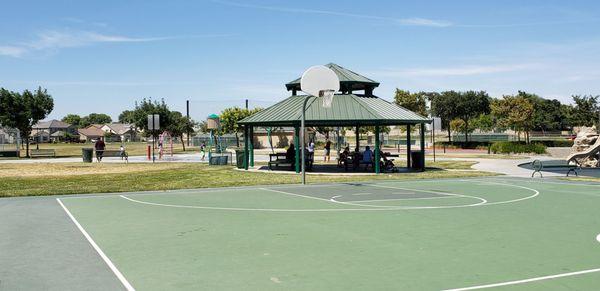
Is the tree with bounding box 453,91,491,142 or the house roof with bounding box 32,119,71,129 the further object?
the house roof with bounding box 32,119,71,129

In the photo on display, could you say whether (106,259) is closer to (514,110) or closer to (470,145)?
(514,110)

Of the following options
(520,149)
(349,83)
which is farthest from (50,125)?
(349,83)

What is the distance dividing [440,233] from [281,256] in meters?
3.69

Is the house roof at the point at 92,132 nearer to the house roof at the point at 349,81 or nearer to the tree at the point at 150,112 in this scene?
the tree at the point at 150,112

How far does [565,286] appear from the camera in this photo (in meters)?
7.36

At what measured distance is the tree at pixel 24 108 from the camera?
172ft

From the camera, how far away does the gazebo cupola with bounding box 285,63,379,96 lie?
30.9 metres

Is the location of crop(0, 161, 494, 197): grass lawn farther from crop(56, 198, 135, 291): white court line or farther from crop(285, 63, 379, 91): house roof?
crop(56, 198, 135, 291): white court line

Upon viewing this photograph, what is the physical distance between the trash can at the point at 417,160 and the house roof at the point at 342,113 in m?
2.35

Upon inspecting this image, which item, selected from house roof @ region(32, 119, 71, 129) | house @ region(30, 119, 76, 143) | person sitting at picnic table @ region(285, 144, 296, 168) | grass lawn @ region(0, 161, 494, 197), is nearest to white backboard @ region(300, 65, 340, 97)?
grass lawn @ region(0, 161, 494, 197)

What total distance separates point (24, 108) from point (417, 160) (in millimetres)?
39084

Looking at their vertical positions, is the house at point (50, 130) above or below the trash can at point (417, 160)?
above

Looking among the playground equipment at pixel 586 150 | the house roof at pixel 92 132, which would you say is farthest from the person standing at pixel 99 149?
the house roof at pixel 92 132

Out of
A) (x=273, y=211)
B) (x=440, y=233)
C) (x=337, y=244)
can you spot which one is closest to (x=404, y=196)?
(x=273, y=211)
